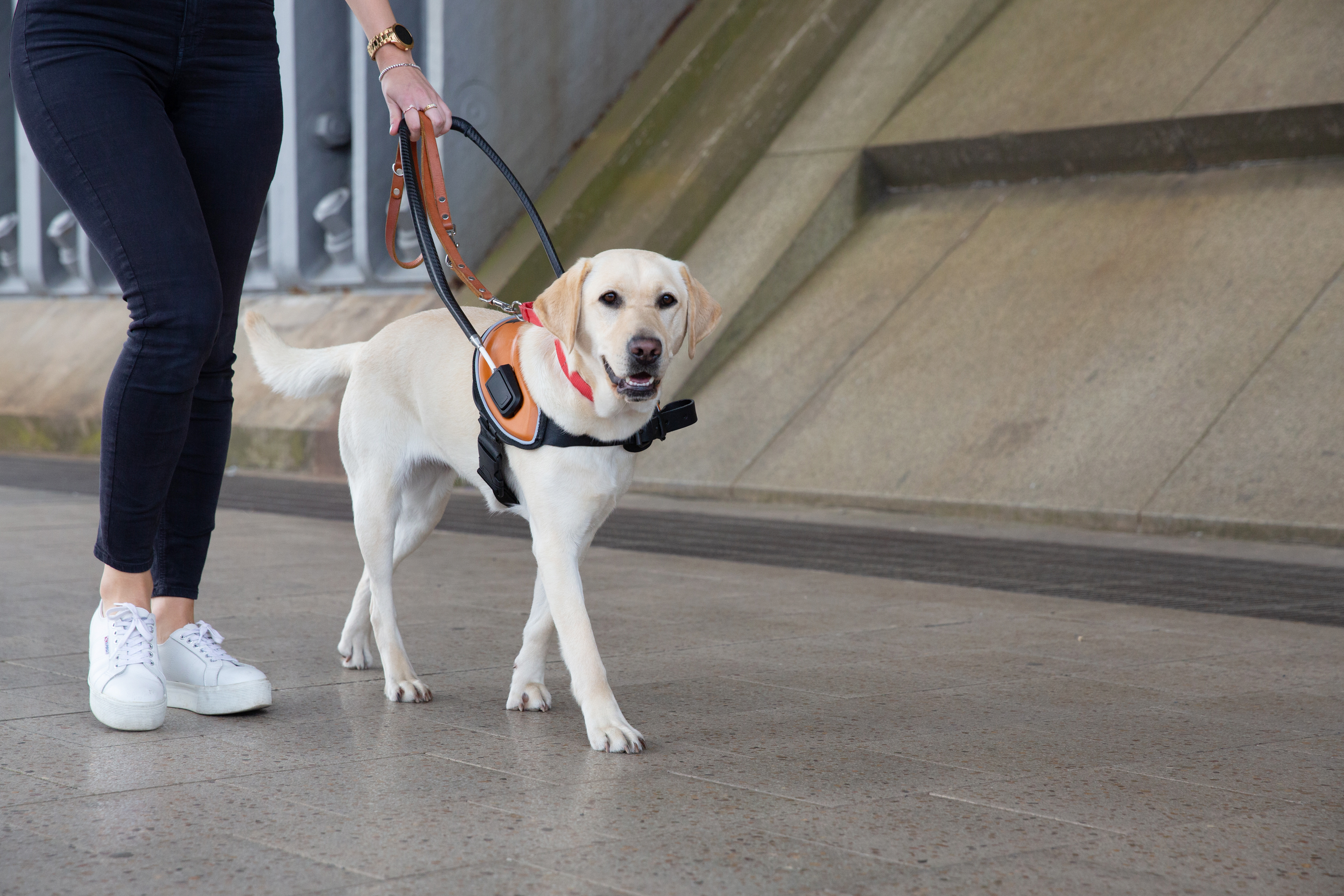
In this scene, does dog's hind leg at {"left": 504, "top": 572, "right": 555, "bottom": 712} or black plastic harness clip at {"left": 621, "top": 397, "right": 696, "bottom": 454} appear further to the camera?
dog's hind leg at {"left": 504, "top": 572, "right": 555, "bottom": 712}

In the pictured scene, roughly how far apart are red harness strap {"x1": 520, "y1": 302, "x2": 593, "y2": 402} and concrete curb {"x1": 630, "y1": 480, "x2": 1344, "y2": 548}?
4.48 metres

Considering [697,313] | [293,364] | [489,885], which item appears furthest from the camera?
[293,364]

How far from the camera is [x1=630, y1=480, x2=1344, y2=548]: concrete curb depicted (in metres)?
6.91

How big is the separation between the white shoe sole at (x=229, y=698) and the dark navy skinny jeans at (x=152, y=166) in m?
0.36

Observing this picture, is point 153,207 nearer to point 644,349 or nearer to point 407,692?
point 644,349

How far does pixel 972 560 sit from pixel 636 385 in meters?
3.52

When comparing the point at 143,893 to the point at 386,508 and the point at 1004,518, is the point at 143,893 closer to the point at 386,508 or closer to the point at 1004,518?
the point at 386,508

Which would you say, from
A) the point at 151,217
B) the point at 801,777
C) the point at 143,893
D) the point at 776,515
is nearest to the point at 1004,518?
the point at 776,515

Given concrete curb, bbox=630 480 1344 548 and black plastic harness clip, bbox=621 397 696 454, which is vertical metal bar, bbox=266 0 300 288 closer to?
concrete curb, bbox=630 480 1344 548

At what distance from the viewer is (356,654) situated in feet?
13.9

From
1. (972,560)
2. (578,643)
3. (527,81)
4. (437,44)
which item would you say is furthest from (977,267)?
(578,643)

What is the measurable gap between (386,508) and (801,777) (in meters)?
1.48

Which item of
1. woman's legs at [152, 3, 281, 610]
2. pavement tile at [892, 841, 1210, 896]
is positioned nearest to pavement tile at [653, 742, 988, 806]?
pavement tile at [892, 841, 1210, 896]

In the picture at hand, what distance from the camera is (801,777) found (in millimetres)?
3080
